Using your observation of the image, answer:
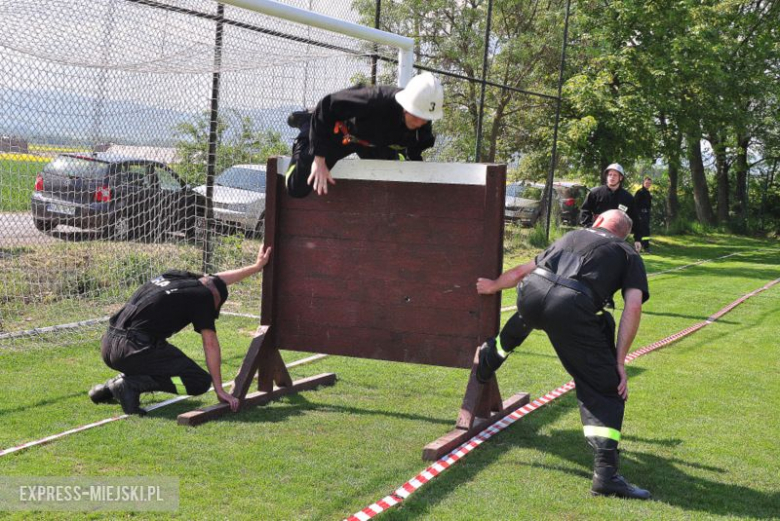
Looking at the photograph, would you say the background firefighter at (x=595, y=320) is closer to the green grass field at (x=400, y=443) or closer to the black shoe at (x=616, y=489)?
the black shoe at (x=616, y=489)

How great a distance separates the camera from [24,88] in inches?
269

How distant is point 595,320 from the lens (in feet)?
16.1

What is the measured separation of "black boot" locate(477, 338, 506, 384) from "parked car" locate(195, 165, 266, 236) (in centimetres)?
473

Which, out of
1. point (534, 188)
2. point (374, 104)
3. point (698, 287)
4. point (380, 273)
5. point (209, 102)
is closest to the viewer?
point (374, 104)

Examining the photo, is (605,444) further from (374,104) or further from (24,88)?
(24,88)

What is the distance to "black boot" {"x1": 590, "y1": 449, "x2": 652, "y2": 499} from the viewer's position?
4.77 metres

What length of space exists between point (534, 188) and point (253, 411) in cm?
1832

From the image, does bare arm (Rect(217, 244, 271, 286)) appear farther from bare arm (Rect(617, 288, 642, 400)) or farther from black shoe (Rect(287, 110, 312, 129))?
bare arm (Rect(617, 288, 642, 400))

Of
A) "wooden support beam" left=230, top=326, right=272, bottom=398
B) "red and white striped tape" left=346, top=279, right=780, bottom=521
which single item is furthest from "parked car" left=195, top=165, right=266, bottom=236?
"red and white striped tape" left=346, top=279, right=780, bottom=521

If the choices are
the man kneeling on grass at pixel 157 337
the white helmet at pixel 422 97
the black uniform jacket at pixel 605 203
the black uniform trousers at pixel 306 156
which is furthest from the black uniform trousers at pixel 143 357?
the black uniform jacket at pixel 605 203

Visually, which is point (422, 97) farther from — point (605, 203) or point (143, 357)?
point (605, 203)

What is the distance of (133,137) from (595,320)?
16.8ft

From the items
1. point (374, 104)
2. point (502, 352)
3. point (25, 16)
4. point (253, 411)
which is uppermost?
point (25, 16)

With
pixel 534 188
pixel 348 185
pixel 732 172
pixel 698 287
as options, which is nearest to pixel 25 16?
pixel 348 185
